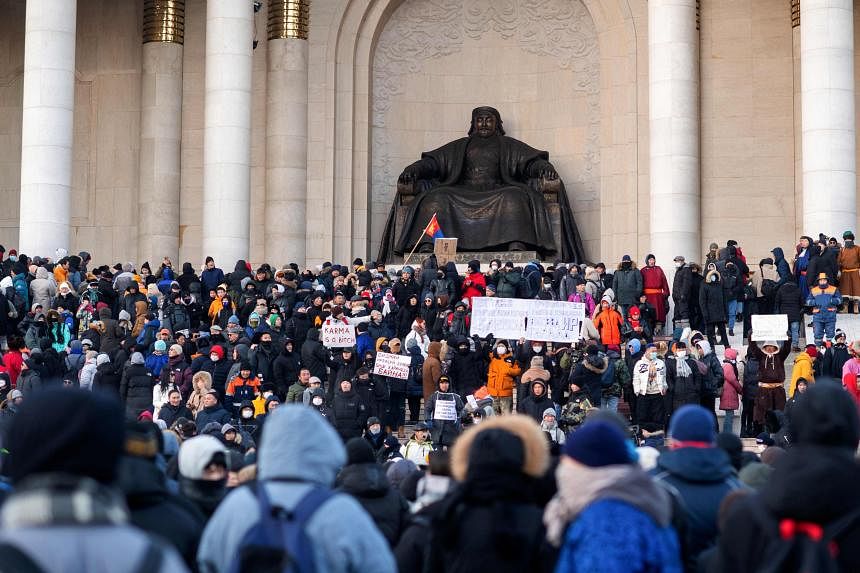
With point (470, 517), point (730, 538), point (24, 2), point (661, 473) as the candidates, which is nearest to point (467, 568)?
point (470, 517)

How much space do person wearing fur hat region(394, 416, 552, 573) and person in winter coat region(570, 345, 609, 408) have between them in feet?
55.1

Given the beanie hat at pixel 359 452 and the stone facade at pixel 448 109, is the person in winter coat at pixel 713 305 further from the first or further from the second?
the beanie hat at pixel 359 452

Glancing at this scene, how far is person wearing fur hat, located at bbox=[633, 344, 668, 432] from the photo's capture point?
24.1 m

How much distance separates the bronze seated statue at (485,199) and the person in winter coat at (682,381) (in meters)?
15.4

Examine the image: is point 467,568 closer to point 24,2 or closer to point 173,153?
point 173,153

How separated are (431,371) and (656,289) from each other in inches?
327

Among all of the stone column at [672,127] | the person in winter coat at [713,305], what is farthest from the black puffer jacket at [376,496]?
the stone column at [672,127]

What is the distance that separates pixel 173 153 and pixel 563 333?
61.7 ft

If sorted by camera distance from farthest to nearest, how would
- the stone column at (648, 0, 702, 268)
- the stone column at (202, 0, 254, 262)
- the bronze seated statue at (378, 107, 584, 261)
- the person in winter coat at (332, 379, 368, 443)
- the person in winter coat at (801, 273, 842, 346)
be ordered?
1. the bronze seated statue at (378, 107, 584, 261)
2. the stone column at (202, 0, 254, 262)
3. the stone column at (648, 0, 702, 268)
4. the person in winter coat at (801, 273, 842, 346)
5. the person in winter coat at (332, 379, 368, 443)

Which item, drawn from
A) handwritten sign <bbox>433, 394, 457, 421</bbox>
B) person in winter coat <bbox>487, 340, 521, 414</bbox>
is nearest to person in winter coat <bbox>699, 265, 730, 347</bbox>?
person in winter coat <bbox>487, 340, 521, 414</bbox>

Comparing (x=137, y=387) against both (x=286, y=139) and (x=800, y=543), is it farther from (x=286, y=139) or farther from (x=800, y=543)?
(x=800, y=543)

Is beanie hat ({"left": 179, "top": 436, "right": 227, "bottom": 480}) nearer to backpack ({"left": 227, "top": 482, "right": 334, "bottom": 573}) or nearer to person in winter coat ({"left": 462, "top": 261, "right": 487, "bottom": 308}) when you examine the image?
backpack ({"left": 227, "top": 482, "right": 334, "bottom": 573})

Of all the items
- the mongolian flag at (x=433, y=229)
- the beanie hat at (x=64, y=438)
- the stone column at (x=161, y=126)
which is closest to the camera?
the beanie hat at (x=64, y=438)

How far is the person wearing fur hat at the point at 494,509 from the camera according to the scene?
6891 mm
